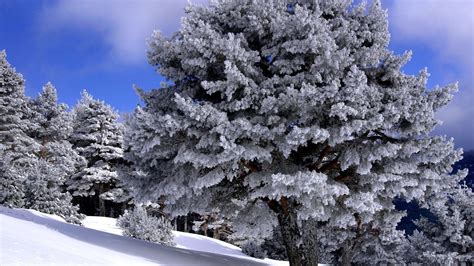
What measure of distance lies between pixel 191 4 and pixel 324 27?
145 inches

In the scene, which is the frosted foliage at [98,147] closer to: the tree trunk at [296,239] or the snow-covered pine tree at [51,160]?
the snow-covered pine tree at [51,160]

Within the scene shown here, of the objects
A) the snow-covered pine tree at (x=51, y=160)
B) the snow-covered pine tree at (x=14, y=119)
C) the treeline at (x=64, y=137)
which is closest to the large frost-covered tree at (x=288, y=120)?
the snow-covered pine tree at (x=51, y=160)

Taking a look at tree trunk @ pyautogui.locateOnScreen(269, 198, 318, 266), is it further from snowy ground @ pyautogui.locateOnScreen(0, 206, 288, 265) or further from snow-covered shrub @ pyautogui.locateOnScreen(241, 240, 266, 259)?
snow-covered shrub @ pyautogui.locateOnScreen(241, 240, 266, 259)

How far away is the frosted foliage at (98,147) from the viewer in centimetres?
3506

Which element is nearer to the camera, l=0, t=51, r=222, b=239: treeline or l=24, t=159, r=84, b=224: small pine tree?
l=24, t=159, r=84, b=224: small pine tree

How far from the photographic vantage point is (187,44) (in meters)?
9.31

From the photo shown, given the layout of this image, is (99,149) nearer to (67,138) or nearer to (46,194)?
(67,138)

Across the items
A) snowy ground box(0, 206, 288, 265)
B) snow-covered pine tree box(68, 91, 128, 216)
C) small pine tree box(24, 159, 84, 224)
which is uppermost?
snow-covered pine tree box(68, 91, 128, 216)

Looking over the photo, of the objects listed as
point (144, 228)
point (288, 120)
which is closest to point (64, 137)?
point (144, 228)

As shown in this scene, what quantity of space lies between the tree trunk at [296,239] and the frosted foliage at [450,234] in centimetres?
1692

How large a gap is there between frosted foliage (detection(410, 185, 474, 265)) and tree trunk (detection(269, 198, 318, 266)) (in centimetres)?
1692

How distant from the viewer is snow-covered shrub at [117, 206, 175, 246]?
894 inches

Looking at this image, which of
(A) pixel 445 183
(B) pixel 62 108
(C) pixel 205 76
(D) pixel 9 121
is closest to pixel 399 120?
(A) pixel 445 183

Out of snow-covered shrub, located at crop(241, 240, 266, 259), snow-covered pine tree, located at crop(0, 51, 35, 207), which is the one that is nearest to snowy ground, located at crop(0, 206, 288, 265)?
snow-covered shrub, located at crop(241, 240, 266, 259)
